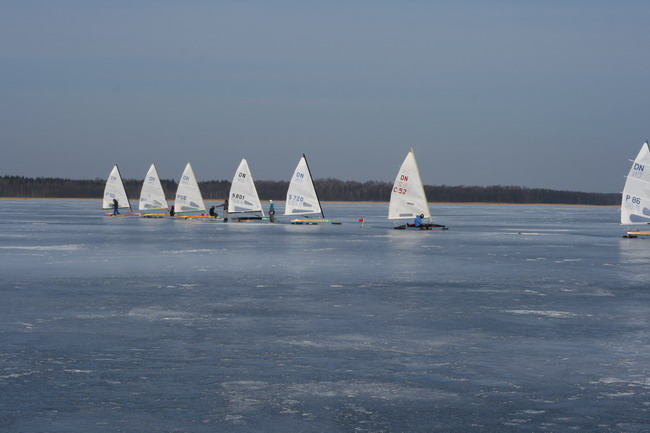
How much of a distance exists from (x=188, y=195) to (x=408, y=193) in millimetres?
28612

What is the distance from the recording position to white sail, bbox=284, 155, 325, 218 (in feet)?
225

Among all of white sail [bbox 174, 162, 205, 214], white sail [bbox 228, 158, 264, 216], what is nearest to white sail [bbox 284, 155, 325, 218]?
white sail [bbox 228, 158, 264, 216]

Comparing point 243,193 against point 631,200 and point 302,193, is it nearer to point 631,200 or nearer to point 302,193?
point 302,193

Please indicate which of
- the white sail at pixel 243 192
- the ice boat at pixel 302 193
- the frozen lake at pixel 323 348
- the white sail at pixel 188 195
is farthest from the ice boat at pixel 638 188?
the white sail at pixel 188 195

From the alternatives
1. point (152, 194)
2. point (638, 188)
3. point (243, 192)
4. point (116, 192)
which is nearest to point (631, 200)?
point (638, 188)

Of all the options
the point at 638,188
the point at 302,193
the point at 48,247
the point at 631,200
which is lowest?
the point at 48,247

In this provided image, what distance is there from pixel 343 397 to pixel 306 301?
34.5 ft

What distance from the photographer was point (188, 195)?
84.1m

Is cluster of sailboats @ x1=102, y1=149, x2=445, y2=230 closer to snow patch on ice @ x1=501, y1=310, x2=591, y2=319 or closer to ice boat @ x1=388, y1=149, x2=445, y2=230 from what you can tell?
ice boat @ x1=388, y1=149, x2=445, y2=230

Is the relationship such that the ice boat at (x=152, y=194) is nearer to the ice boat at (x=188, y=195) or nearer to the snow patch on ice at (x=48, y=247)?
the ice boat at (x=188, y=195)

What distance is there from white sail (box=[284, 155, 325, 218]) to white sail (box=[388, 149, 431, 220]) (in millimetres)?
7860

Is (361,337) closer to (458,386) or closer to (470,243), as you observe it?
(458,386)

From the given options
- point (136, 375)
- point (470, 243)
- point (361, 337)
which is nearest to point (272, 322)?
point (361, 337)

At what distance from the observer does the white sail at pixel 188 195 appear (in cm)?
8262
